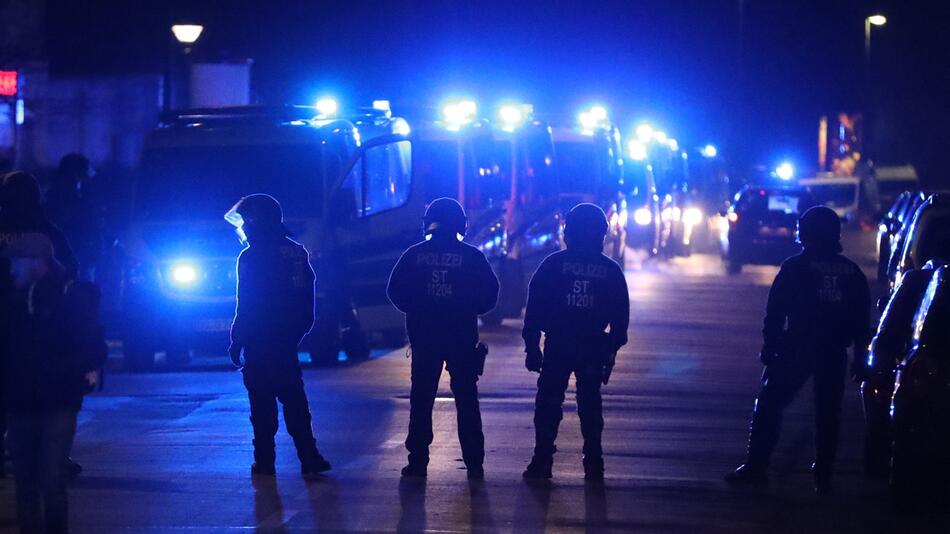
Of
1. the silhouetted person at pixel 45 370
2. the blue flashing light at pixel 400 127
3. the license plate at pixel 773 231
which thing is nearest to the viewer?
the silhouetted person at pixel 45 370

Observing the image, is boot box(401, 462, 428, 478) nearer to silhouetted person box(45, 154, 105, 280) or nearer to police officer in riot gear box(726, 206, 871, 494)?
police officer in riot gear box(726, 206, 871, 494)

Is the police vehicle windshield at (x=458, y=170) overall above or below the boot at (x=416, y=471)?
above

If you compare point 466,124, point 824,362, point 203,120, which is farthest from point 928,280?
point 466,124

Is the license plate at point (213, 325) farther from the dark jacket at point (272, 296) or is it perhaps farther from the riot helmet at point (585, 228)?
the riot helmet at point (585, 228)

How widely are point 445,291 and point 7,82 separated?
9779 millimetres

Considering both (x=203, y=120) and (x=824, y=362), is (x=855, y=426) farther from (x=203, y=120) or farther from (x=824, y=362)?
(x=203, y=120)

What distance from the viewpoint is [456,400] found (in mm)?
10172

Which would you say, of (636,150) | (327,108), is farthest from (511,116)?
(636,150)

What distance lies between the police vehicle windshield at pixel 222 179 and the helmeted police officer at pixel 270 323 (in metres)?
7.45

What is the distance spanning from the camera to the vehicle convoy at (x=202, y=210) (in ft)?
57.7

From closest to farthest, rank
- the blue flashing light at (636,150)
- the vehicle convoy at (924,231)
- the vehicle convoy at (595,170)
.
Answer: the vehicle convoy at (924,231), the vehicle convoy at (595,170), the blue flashing light at (636,150)

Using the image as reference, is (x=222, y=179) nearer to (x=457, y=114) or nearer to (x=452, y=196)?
(x=452, y=196)

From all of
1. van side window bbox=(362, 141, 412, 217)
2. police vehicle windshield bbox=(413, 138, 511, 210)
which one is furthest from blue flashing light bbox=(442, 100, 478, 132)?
van side window bbox=(362, 141, 412, 217)

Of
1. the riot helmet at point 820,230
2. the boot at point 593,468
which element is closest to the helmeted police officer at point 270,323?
the boot at point 593,468
